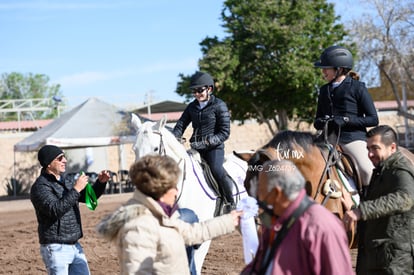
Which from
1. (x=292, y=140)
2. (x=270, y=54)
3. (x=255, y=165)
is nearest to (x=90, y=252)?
(x=255, y=165)

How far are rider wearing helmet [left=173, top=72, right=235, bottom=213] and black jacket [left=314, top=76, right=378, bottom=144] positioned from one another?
1.30 metres

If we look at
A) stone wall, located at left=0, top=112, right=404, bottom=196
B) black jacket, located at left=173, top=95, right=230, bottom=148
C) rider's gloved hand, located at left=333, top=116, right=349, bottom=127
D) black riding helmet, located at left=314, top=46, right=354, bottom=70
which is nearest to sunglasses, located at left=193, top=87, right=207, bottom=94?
black jacket, located at left=173, top=95, right=230, bottom=148

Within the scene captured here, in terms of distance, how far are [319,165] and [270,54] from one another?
21704 mm

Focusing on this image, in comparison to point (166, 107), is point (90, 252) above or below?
below

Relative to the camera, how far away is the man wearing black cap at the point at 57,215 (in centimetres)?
584

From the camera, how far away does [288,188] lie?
3445mm

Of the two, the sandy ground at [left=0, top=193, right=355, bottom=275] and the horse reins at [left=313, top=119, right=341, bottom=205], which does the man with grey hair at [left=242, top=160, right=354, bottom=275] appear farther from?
the sandy ground at [left=0, top=193, right=355, bottom=275]

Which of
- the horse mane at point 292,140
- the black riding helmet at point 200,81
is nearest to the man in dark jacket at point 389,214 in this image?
the horse mane at point 292,140

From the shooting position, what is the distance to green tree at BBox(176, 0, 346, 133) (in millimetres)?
27094

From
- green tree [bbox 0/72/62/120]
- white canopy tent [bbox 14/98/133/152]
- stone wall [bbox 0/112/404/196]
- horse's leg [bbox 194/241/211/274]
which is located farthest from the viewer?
green tree [bbox 0/72/62/120]

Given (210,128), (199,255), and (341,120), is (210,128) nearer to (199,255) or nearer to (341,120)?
(199,255)

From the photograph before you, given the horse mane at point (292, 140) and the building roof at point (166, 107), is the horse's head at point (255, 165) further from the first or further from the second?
the building roof at point (166, 107)

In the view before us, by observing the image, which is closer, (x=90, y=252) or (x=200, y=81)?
(x=200, y=81)

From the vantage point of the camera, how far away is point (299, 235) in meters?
3.42
